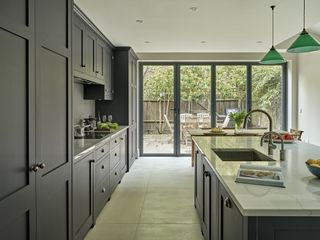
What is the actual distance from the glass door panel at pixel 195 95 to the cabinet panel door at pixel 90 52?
3.45 m

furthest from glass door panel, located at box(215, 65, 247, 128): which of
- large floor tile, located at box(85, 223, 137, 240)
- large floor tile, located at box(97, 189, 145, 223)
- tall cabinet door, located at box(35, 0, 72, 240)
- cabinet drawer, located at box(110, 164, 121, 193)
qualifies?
tall cabinet door, located at box(35, 0, 72, 240)

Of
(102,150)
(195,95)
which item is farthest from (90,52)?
(195,95)

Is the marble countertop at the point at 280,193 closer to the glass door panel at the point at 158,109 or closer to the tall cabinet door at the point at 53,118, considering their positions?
the tall cabinet door at the point at 53,118

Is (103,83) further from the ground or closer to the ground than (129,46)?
closer to the ground

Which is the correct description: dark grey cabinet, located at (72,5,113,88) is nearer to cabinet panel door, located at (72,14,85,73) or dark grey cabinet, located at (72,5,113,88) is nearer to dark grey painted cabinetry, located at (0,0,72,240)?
cabinet panel door, located at (72,14,85,73)

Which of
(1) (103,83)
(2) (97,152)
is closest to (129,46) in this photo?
(1) (103,83)

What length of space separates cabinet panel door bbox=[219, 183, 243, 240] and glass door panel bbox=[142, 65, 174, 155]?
5706 mm

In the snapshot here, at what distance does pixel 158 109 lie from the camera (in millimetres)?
7559

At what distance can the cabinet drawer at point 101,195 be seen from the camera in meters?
3.35

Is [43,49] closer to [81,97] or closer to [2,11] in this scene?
[2,11]

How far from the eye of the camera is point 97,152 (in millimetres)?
3348

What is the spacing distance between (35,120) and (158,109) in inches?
234

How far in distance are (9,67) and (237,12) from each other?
3.20m

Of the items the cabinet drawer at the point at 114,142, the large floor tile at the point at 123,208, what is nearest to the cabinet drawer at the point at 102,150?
the cabinet drawer at the point at 114,142
